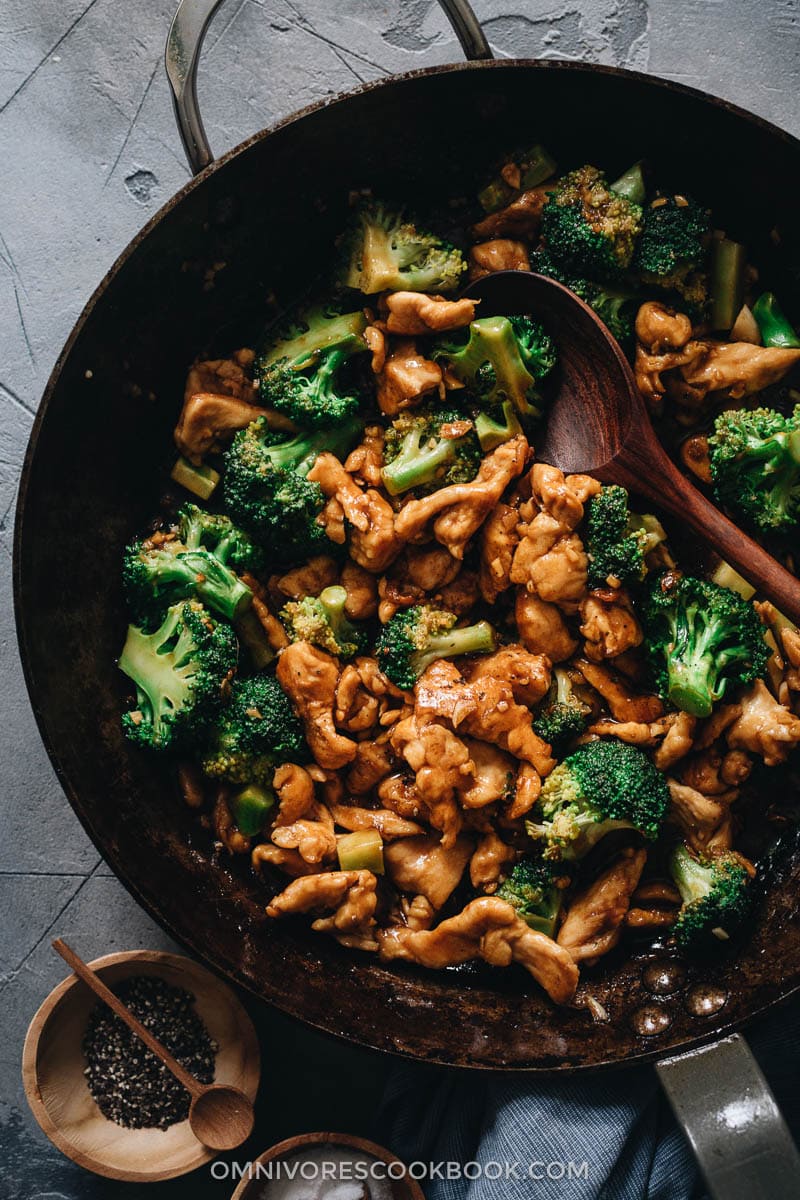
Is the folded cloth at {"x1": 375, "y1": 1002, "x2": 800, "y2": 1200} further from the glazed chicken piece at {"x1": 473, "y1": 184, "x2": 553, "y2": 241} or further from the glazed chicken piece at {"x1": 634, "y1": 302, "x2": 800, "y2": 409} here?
the glazed chicken piece at {"x1": 473, "y1": 184, "x2": 553, "y2": 241}

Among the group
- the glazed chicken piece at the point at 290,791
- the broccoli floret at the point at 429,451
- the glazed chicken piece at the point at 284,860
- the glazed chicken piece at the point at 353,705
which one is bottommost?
the glazed chicken piece at the point at 284,860

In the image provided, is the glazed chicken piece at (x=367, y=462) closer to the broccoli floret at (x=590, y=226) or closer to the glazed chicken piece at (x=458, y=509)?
the glazed chicken piece at (x=458, y=509)

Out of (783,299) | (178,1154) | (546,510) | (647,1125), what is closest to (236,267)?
(546,510)

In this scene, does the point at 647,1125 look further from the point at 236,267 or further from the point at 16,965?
the point at 236,267

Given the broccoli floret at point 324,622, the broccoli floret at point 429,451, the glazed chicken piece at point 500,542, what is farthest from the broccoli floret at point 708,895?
the broccoli floret at point 429,451

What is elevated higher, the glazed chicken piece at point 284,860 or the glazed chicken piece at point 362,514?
the glazed chicken piece at point 362,514

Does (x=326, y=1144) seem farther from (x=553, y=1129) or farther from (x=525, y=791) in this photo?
(x=525, y=791)
